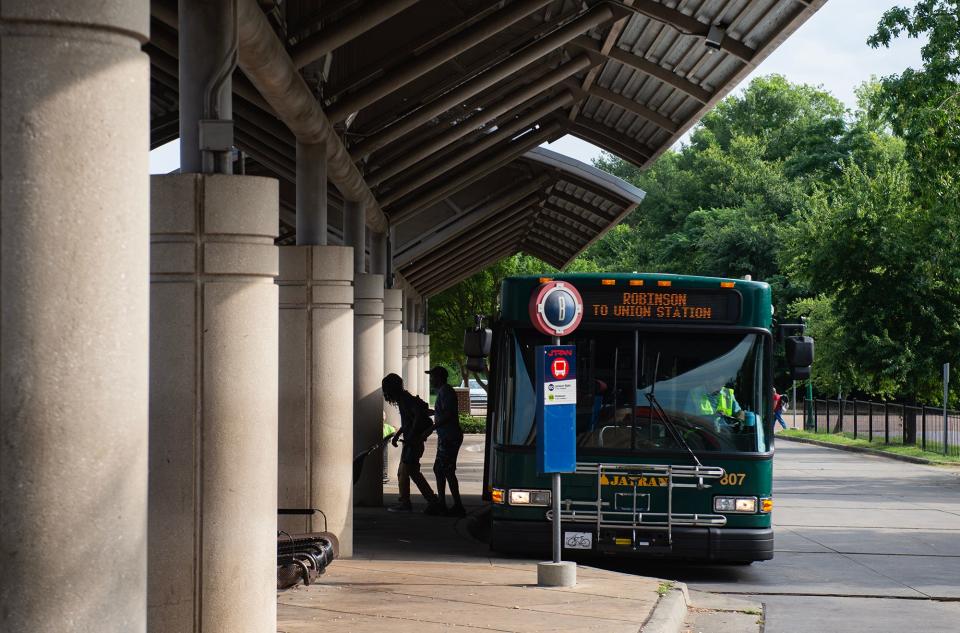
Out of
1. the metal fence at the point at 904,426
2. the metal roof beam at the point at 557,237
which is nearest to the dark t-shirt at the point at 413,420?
the metal fence at the point at 904,426

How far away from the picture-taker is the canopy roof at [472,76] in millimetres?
14836

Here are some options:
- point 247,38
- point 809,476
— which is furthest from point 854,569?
point 809,476

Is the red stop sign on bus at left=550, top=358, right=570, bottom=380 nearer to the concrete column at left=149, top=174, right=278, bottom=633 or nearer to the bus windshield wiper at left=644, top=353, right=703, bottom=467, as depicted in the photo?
the bus windshield wiper at left=644, top=353, right=703, bottom=467

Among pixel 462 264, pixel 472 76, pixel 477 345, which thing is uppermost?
pixel 472 76

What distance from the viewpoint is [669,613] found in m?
10.4

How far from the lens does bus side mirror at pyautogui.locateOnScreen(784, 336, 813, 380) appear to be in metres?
13.7

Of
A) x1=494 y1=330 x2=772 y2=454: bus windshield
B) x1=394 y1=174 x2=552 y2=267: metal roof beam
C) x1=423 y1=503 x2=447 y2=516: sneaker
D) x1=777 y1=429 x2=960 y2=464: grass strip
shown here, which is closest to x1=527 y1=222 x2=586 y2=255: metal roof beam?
x1=394 y1=174 x2=552 y2=267: metal roof beam

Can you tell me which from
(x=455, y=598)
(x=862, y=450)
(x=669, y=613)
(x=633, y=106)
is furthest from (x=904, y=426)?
(x=455, y=598)

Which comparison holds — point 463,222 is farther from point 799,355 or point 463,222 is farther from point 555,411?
point 555,411

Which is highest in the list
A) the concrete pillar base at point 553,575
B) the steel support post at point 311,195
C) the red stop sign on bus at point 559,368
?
the steel support post at point 311,195

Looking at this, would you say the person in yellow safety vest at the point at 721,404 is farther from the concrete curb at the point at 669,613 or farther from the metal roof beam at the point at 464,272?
the metal roof beam at the point at 464,272

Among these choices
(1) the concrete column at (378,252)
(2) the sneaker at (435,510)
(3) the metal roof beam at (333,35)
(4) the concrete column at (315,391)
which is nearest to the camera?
(3) the metal roof beam at (333,35)

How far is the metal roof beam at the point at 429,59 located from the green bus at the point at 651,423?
9.55ft

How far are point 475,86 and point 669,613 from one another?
9.91m
